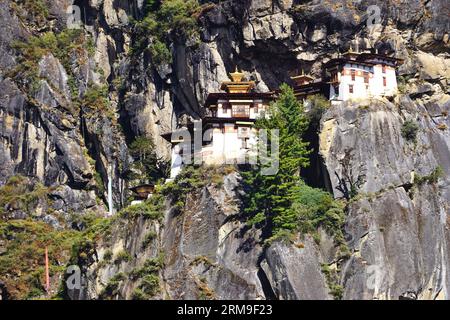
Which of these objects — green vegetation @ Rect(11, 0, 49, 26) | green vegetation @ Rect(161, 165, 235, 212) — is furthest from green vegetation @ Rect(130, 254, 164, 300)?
green vegetation @ Rect(11, 0, 49, 26)

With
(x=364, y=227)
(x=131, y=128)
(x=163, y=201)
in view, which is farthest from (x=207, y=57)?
(x=364, y=227)

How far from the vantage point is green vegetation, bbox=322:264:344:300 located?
75.6 meters

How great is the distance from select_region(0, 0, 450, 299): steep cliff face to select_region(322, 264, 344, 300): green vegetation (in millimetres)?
147

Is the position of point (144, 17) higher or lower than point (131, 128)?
higher

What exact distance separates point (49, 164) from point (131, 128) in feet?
24.9

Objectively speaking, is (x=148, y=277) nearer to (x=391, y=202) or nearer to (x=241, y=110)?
(x=241, y=110)

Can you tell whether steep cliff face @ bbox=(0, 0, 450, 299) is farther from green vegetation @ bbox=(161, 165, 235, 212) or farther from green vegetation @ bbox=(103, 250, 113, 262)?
green vegetation @ bbox=(161, 165, 235, 212)

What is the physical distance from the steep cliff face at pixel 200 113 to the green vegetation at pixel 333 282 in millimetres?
147

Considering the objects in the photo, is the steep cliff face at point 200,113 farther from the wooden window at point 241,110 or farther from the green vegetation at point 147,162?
the wooden window at point 241,110

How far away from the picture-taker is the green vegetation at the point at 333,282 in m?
75.6

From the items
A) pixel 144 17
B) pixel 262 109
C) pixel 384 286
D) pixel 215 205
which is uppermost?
pixel 144 17

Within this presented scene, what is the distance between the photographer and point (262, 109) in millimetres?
86438

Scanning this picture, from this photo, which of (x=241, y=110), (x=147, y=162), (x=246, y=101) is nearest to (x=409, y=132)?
(x=246, y=101)

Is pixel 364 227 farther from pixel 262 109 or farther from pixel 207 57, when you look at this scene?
pixel 207 57
